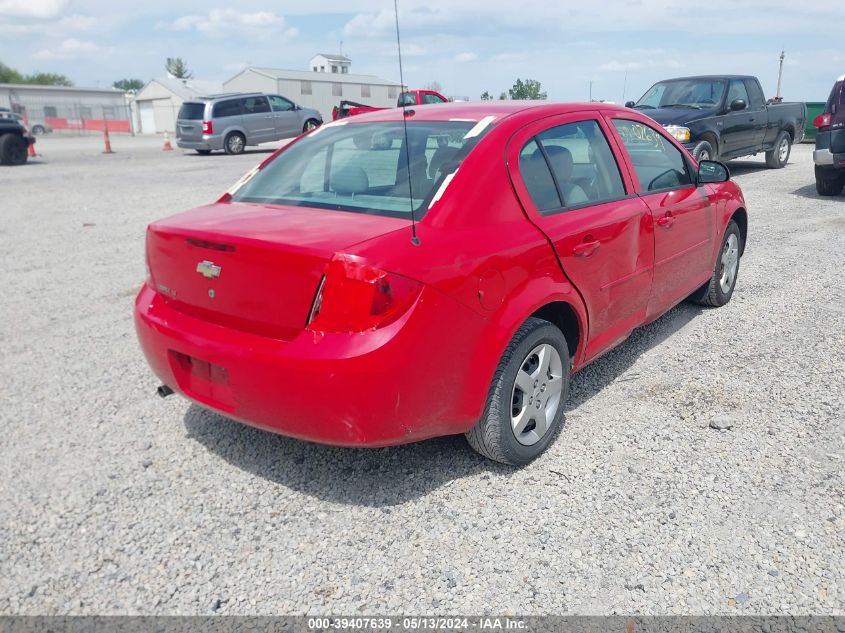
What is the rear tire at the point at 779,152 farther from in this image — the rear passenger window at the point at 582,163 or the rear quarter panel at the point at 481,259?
the rear quarter panel at the point at 481,259

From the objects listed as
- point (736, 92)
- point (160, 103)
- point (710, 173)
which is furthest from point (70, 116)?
point (710, 173)

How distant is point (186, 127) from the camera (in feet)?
73.4

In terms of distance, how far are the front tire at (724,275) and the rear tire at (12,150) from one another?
1970cm

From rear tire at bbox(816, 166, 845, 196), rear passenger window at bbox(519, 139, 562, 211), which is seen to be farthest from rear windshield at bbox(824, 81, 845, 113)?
rear passenger window at bbox(519, 139, 562, 211)

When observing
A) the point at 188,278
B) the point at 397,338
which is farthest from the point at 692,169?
the point at 188,278

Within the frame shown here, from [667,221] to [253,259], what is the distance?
2.65 meters

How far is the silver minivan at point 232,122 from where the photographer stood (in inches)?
863

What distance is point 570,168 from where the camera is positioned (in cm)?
368

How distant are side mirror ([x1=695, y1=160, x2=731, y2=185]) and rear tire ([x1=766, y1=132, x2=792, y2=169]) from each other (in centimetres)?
1131

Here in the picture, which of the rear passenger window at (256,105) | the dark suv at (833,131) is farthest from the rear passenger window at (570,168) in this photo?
the rear passenger window at (256,105)

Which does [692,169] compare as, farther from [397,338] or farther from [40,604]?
[40,604]

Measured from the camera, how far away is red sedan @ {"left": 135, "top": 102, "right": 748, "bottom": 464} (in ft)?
8.82

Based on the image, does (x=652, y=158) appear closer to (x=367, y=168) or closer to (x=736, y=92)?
(x=367, y=168)

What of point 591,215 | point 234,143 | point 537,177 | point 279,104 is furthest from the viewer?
point 279,104
